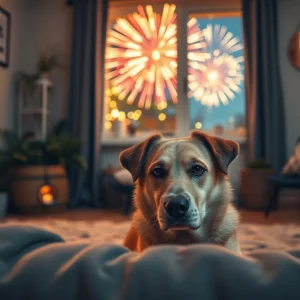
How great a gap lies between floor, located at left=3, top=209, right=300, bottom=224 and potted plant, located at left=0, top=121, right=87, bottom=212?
0.19m

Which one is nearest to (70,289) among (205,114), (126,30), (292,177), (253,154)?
(292,177)

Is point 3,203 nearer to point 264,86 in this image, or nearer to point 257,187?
point 257,187

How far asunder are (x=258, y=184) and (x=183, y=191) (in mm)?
3293

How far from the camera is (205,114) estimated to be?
509 cm

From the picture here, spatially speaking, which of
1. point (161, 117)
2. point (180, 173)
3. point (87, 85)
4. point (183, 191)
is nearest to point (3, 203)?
point (87, 85)

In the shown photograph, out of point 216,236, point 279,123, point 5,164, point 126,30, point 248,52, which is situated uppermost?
point 126,30

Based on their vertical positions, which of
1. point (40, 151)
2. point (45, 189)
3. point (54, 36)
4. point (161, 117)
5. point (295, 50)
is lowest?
point (45, 189)

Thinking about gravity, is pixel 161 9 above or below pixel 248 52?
above

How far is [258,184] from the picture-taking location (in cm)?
429

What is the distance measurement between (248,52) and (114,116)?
6.13 ft

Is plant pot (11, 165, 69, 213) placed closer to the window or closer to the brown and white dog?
→ the window

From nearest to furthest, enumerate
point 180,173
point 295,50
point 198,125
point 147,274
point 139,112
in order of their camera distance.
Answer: point 147,274 < point 180,173 < point 295,50 < point 198,125 < point 139,112

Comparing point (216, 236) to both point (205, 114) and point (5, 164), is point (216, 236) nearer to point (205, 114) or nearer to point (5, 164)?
point (5, 164)

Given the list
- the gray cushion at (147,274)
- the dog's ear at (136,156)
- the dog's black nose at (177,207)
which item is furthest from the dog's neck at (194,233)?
the gray cushion at (147,274)
